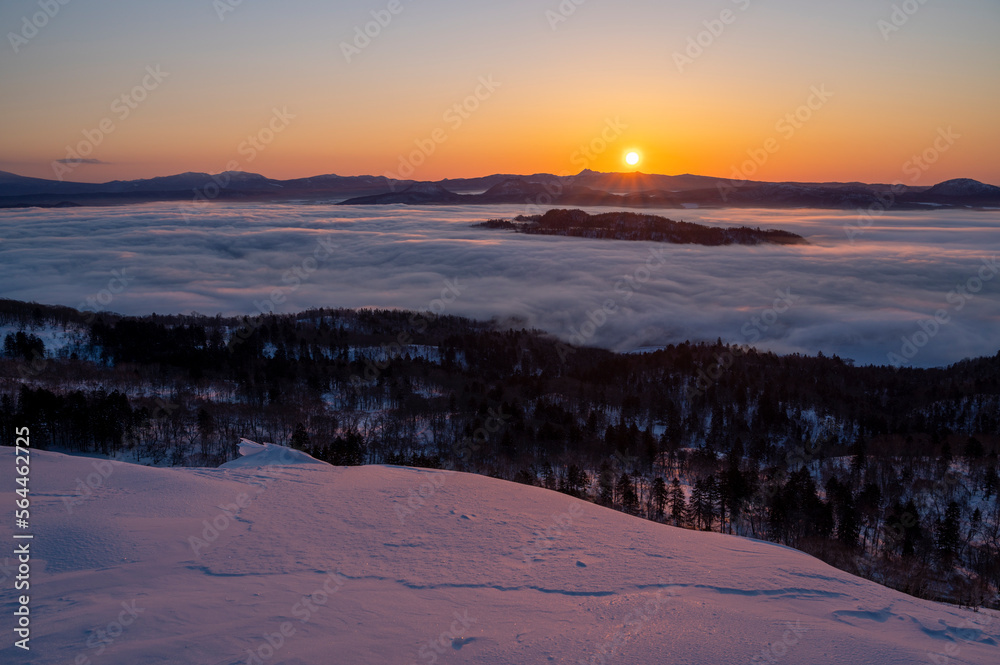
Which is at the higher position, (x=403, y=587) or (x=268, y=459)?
(x=403, y=587)

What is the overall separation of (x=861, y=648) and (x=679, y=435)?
60.4 metres

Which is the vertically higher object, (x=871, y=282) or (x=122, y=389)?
(x=871, y=282)

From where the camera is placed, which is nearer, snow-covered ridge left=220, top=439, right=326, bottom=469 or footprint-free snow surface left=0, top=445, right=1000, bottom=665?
footprint-free snow surface left=0, top=445, right=1000, bottom=665

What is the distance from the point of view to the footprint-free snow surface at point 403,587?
941 centimetres

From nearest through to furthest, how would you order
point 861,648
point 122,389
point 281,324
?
point 861,648 < point 122,389 < point 281,324

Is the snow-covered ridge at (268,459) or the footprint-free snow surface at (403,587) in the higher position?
the footprint-free snow surface at (403,587)

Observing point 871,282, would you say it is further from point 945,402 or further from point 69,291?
point 69,291

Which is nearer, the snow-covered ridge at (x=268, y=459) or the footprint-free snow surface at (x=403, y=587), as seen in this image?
the footprint-free snow surface at (x=403, y=587)

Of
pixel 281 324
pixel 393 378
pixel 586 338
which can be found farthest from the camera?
pixel 586 338

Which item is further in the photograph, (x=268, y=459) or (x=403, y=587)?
(x=268, y=459)

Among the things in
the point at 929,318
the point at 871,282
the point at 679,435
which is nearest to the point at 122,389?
the point at 679,435

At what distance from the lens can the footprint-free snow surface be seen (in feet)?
30.9

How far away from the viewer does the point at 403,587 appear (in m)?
12.0

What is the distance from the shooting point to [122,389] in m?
68.6
